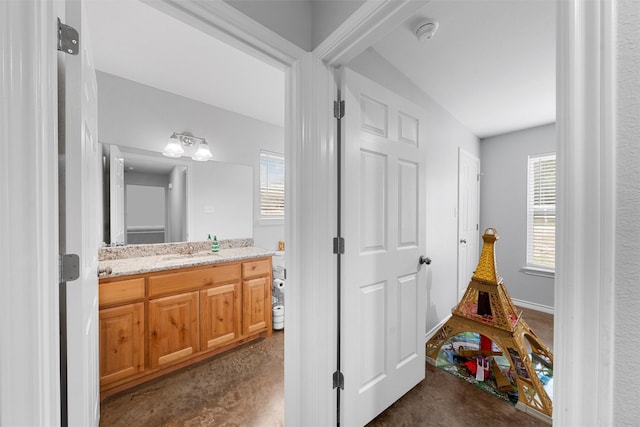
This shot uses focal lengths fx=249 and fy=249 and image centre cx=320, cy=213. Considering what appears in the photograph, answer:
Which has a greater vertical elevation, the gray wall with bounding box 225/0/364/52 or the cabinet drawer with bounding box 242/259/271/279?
the gray wall with bounding box 225/0/364/52

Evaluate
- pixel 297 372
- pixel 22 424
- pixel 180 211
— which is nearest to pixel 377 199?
pixel 297 372

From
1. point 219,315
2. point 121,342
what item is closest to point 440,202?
point 219,315

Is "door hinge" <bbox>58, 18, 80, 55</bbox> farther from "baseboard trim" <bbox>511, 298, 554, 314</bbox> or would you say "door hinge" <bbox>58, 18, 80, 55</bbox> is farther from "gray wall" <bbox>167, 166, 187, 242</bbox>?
"baseboard trim" <bbox>511, 298, 554, 314</bbox>

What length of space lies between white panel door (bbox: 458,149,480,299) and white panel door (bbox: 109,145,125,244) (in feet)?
11.6

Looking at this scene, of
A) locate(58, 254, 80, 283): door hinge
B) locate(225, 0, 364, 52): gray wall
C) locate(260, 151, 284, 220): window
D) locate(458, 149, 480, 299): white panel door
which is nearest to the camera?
locate(58, 254, 80, 283): door hinge

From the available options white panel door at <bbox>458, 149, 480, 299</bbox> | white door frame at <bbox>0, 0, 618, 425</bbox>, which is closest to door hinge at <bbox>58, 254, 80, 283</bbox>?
white door frame at <bbox>0, 0, 618, 425</bbox>

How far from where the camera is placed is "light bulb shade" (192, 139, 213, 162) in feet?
8.45

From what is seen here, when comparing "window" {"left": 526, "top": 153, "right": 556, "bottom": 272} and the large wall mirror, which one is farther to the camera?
"window" {"left": 526, "top": 153, "right": 556, "bottom": 272}

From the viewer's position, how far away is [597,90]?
1.41ft

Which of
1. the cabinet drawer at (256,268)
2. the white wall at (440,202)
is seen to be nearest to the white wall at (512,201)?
the white wall at (440,202)

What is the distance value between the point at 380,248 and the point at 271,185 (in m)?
2.10

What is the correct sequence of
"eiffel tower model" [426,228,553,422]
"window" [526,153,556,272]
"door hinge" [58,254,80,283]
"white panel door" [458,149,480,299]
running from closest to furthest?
"door hinge" [58,254,80,283] → "eiffel tower model" [426,228,553,422] → "white panel door" [458,149,480,299] → "window" [526,153,556,272]

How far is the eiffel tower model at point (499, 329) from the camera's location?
64.6 inches

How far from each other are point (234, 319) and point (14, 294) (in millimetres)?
1882
